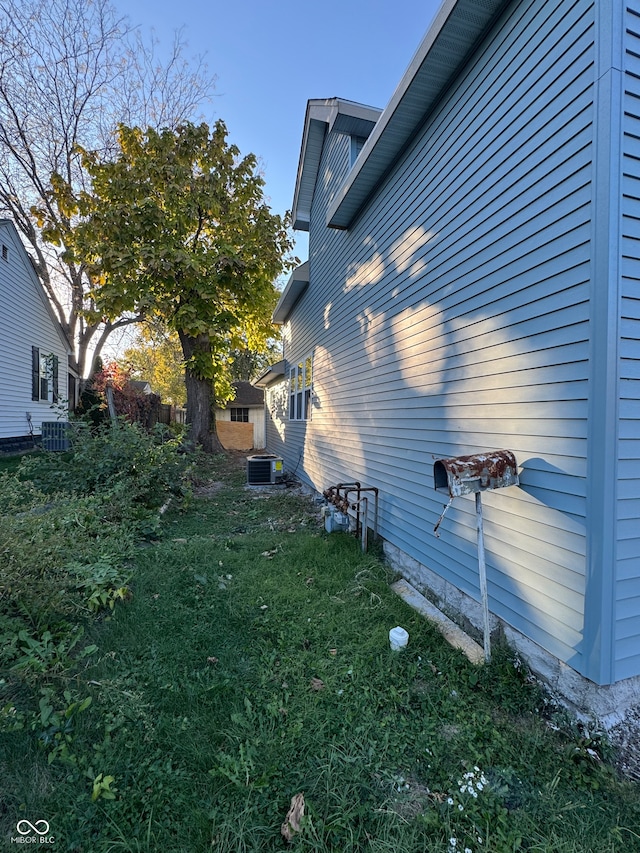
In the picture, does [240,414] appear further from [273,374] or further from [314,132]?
[314,132]

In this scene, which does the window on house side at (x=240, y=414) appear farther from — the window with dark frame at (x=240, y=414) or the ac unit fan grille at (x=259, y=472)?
the ac unit fan grille at (x=259, y=472)

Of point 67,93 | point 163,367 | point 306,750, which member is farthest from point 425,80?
point 163,367

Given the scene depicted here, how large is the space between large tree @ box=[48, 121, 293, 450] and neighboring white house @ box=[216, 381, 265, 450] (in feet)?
25.7

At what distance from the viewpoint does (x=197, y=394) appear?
1317cm

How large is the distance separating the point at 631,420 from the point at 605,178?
4.08 ft

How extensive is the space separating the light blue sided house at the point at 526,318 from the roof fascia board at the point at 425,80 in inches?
0.6

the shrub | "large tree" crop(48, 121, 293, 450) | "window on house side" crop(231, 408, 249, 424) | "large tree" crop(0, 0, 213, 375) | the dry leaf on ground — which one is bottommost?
the dry leaf on ground

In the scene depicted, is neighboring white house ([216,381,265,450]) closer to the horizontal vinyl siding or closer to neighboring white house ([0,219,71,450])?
neighboring white house ([0,219,71,450])

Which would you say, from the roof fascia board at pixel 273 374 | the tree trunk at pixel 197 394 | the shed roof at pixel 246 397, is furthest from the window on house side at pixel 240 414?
the tree trunk at pixel 197 394

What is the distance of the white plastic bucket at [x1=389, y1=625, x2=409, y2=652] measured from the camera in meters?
2.76

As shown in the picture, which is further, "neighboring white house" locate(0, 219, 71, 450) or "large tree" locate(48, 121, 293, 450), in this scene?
"neighboring white house" locate(0, 219, 71, 450)

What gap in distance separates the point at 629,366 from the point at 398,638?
2.24 meters

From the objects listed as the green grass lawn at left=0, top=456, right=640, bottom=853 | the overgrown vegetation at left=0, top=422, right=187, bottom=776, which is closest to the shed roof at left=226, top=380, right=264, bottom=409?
the overgrown vegetation at left=0, top=422, right=187, bottom=776

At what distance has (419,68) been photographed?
330cm
